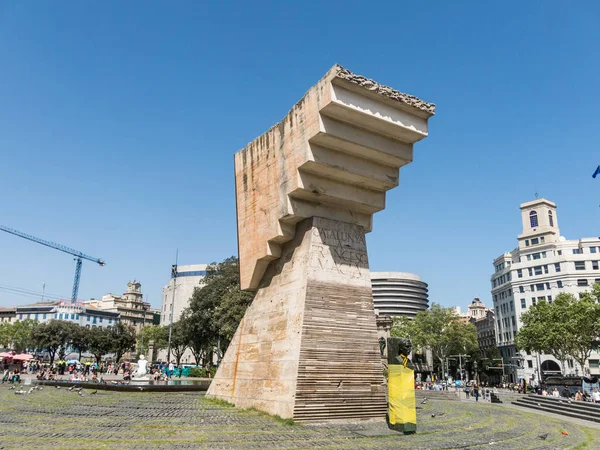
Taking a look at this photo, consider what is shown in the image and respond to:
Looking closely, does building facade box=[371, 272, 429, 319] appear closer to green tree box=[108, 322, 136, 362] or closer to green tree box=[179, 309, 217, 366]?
green tree box=[108, 322, 136, 362]

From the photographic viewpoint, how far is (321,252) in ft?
57.7

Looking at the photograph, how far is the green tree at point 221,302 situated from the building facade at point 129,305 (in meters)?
96.3

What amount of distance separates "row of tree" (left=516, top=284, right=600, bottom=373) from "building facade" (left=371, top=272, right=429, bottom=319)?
80.4 m

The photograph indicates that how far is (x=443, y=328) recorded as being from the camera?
6681 cm

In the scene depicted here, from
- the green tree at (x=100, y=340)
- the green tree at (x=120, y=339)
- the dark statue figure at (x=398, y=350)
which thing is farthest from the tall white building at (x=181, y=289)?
the dark statue figure at (x=398, y=350)

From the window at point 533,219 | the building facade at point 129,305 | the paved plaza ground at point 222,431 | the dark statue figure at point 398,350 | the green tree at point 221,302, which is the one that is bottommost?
the paved plaza ground at point 222,431

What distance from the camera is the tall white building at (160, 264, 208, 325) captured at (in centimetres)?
11594

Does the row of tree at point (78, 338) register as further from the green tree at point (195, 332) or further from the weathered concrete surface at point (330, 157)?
the weathered concrete surface at point (330, 157)

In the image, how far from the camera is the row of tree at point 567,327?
45.3 meters

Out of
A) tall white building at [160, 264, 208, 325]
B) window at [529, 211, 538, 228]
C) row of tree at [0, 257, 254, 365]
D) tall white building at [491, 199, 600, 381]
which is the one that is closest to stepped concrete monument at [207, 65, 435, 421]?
row of tree at [0, 257, 254, 365]

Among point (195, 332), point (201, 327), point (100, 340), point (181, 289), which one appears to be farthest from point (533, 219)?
point (181, 289)

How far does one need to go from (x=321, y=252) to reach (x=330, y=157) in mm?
3703

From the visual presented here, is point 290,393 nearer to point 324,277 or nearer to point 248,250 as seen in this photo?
point 324,277

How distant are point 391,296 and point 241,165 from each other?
118 m
